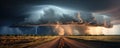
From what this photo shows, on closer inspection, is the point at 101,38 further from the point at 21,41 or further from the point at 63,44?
the point at 21,41

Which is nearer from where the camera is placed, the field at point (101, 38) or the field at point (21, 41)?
the field at point (21, 41)

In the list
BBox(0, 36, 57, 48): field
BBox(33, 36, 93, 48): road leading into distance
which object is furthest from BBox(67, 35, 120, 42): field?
BBox(0, 36, 57, 48): field

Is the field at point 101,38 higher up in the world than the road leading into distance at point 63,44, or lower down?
higher up

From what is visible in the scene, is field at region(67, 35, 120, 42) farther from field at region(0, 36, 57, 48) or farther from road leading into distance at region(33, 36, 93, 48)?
field at region(0, 36, 57, 48)

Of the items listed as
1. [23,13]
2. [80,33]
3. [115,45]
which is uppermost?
[23,13]

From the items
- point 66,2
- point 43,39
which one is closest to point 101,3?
point 66,2

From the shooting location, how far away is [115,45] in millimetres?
4480

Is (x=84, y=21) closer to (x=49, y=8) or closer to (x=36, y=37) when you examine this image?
(x=49, y=8)

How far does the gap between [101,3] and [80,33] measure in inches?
30.9

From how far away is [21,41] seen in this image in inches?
171

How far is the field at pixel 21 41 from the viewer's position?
4324 mm

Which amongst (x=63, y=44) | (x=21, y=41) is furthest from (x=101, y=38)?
(x=21, y=41)

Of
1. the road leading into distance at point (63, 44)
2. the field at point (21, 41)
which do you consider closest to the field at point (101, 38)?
the road leading into distance at point (63, 44)

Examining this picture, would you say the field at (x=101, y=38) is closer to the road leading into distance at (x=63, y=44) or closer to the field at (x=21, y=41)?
the road leading into distance at (x=63, y=44)
